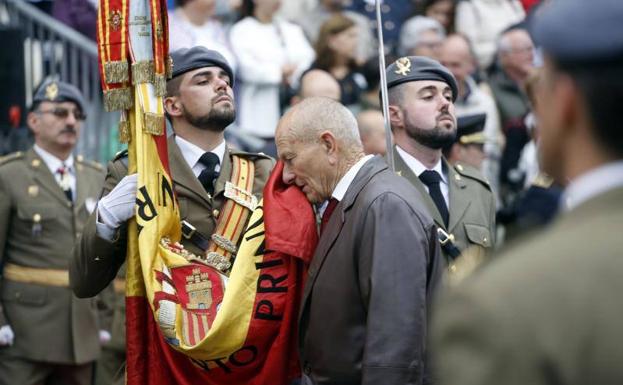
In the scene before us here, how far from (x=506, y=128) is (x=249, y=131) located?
2192mm

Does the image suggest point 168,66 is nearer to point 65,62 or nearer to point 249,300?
point 249,300

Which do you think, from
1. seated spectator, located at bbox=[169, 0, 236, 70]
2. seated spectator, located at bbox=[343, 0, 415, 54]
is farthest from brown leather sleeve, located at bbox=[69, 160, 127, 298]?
seated spectator, located at bbox=[343, 0, 415, 54]

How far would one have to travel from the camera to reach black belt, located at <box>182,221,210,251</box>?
5.64m

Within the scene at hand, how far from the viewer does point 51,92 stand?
8906 mm

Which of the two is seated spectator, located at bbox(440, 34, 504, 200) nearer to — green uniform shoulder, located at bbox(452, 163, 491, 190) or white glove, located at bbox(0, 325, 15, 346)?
green uniform shoulder, located at bbox(452, 163, 491, 190)

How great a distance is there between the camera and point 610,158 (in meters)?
2.15

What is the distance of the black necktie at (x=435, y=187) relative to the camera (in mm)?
6355

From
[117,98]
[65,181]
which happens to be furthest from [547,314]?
[65,181]

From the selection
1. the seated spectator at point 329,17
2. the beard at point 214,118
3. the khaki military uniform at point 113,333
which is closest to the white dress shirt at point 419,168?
the beard at point 214,118

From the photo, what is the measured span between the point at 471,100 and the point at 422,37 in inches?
32.9

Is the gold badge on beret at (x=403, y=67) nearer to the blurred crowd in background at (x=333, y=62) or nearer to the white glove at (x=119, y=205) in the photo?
the white glove at (x=119, y=205)

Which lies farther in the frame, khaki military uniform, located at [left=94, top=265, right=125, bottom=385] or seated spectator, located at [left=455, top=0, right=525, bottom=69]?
seated spectator, located at [left=455, top=0, right=525, bottom=69]

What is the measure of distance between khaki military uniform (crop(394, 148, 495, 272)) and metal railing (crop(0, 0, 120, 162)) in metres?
4.82

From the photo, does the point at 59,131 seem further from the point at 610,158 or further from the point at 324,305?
the point at 610,158
